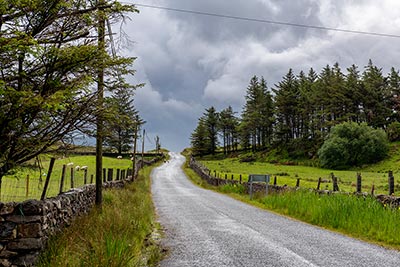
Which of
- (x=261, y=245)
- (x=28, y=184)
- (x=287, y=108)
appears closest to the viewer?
(x=261, y=245)

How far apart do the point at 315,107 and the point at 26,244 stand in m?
82.4

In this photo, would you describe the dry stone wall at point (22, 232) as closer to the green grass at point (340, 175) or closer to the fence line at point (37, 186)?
the fence line at point (37, 186)

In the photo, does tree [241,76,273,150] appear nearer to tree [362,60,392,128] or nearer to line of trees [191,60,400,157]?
line of trees [191,60,400,157]

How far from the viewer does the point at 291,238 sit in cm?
1063

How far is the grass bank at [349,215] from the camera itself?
10906 millimetres

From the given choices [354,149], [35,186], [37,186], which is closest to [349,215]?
[37,186]

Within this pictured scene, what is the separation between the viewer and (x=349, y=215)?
42.2 ft

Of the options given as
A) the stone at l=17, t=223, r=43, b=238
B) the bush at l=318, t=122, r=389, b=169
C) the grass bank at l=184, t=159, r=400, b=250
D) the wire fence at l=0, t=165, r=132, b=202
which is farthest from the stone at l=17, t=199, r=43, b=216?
the bush at l=318, t=122, r=389, b=169

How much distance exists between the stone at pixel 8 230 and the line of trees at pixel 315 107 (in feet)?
235

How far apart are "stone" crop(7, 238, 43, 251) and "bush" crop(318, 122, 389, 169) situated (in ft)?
208

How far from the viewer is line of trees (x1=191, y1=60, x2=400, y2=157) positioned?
78.2 m

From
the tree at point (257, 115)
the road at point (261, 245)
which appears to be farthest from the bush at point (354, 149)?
the road at point (261, 245)

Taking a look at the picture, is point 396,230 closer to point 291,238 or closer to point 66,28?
point 291,238

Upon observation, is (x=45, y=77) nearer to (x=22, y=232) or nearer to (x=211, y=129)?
(x=22, y=232)
